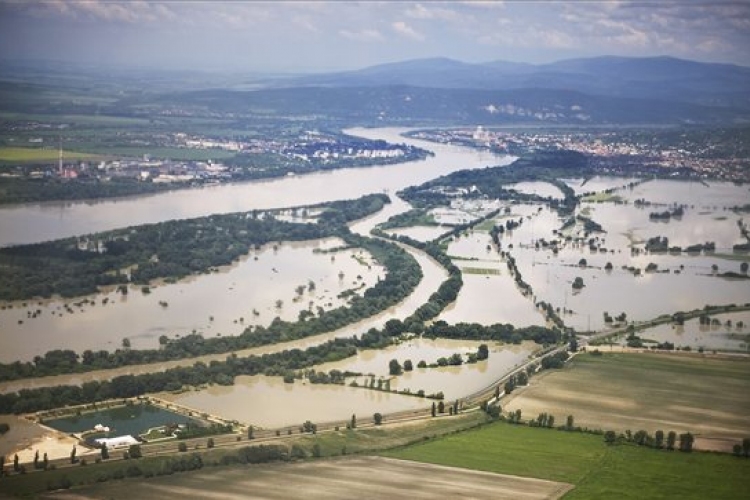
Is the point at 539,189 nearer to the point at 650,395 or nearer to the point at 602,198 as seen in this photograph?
the point at 602,198

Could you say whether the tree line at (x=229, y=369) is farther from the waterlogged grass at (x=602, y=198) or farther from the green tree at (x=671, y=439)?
the waterlogged grass at (x=602, y=198)

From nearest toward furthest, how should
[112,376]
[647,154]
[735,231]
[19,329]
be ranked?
1. [112,376]
2. [19,329]
3. [735,231]
4. [647,154]

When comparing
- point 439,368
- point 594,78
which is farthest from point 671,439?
point 594,78

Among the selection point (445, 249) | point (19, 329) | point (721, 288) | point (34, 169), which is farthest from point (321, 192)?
point (19, 329)

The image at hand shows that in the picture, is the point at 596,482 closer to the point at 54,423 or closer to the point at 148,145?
the point at 54,423

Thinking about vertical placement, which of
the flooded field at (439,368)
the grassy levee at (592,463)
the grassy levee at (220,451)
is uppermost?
the flooded field at (439,368)

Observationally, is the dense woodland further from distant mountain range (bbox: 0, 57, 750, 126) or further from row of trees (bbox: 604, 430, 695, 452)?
row of trees (bbox: 604, 430, 695, 452)

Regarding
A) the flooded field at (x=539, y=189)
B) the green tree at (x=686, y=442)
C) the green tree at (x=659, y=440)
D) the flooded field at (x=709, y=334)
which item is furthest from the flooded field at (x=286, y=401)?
the flooded field at (x=539, y=189)
